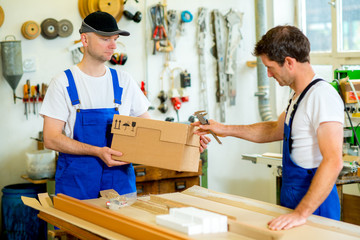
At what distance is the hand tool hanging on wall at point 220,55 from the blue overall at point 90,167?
2.63 m

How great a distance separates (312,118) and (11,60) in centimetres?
299

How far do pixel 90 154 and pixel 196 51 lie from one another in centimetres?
282

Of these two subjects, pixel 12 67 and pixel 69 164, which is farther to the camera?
pixel 12 67

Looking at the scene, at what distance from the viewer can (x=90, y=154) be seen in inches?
104

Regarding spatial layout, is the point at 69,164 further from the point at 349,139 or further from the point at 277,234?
the point at 349,139

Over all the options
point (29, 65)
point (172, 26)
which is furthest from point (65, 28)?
point (172, 26)

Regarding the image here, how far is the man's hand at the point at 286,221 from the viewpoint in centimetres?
190

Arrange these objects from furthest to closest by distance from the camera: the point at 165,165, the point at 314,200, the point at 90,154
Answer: the point at 90,154
the point at 165,165
the point at 314,200

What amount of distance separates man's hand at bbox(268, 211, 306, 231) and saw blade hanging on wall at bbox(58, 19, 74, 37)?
314 centimetres

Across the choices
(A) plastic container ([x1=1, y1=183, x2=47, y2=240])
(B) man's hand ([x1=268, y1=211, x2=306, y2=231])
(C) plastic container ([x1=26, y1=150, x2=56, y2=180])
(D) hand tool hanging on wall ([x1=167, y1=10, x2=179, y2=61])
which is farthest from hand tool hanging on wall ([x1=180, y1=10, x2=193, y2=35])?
(B) man's hand ([x1=268, y1=211, x2=306, y2=231])

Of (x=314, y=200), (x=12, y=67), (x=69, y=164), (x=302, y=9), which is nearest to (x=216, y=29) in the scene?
(x=302, y=9)

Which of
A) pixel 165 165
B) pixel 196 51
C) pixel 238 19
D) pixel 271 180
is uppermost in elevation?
pixel 238 19

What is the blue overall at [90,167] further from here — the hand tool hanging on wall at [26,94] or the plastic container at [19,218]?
the hand tool hanging on wall at [26,94]

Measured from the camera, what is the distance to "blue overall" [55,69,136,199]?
2687 millimetres
